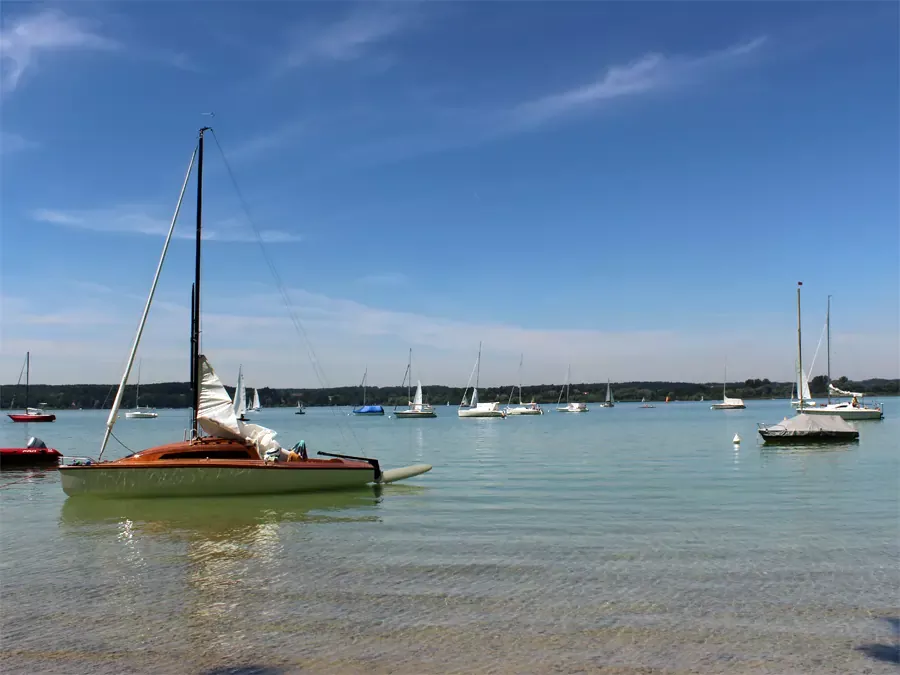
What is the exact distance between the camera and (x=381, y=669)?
851 centimetres

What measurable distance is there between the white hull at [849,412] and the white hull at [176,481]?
7548cm

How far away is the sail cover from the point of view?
79.7ft

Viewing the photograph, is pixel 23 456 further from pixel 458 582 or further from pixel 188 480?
pixel 458 582

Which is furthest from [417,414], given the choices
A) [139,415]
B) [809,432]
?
[809,432]

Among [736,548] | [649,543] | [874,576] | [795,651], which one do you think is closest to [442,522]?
[649,543]

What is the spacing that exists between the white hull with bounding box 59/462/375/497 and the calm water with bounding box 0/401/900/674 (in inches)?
18.8

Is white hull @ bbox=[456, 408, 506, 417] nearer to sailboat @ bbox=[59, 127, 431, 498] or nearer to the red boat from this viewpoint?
the red boat

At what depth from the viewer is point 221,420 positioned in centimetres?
2430

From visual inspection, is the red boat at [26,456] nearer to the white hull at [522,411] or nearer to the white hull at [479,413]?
the white hull at [479,413]

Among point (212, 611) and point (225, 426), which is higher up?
point (225, 426)

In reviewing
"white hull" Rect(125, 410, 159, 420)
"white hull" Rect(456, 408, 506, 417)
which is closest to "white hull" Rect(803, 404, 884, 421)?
"white hull" Rect(456, 408, 506, 417)

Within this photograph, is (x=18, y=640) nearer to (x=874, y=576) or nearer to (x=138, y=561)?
(x=138, y=561)

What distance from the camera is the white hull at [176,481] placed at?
22172mm

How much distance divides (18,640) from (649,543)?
39.1 ft
